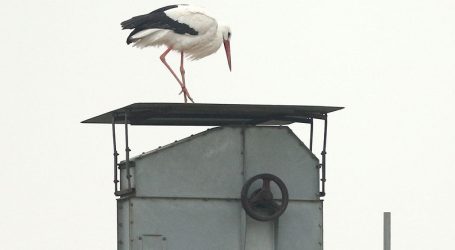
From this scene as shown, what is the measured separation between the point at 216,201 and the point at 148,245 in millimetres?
1256

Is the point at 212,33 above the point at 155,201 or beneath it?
above

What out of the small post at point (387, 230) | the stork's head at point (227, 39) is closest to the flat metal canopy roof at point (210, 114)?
the small post at point (387, 230)

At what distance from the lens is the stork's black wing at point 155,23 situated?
77.6 ft

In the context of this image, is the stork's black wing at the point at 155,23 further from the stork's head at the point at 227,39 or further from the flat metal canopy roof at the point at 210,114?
the flat metal canopy roof at the point at 210,114

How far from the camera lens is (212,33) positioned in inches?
971

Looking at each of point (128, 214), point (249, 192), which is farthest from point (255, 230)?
point (128, 214)

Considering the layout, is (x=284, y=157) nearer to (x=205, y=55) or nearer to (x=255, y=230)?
(x=255, y=230)

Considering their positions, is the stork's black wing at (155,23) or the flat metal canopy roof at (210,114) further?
the stork's black wing at (155,23)

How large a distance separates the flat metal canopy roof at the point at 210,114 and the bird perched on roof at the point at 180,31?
147 centimetres

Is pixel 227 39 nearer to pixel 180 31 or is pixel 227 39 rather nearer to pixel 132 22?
pixel 180 31

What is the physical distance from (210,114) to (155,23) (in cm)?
320

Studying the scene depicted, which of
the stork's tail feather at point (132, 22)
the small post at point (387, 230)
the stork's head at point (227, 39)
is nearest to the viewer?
the small post at point (387, 230)

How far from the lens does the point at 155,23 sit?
2380 cm

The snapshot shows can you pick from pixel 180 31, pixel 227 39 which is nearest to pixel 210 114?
pixel 180 31
